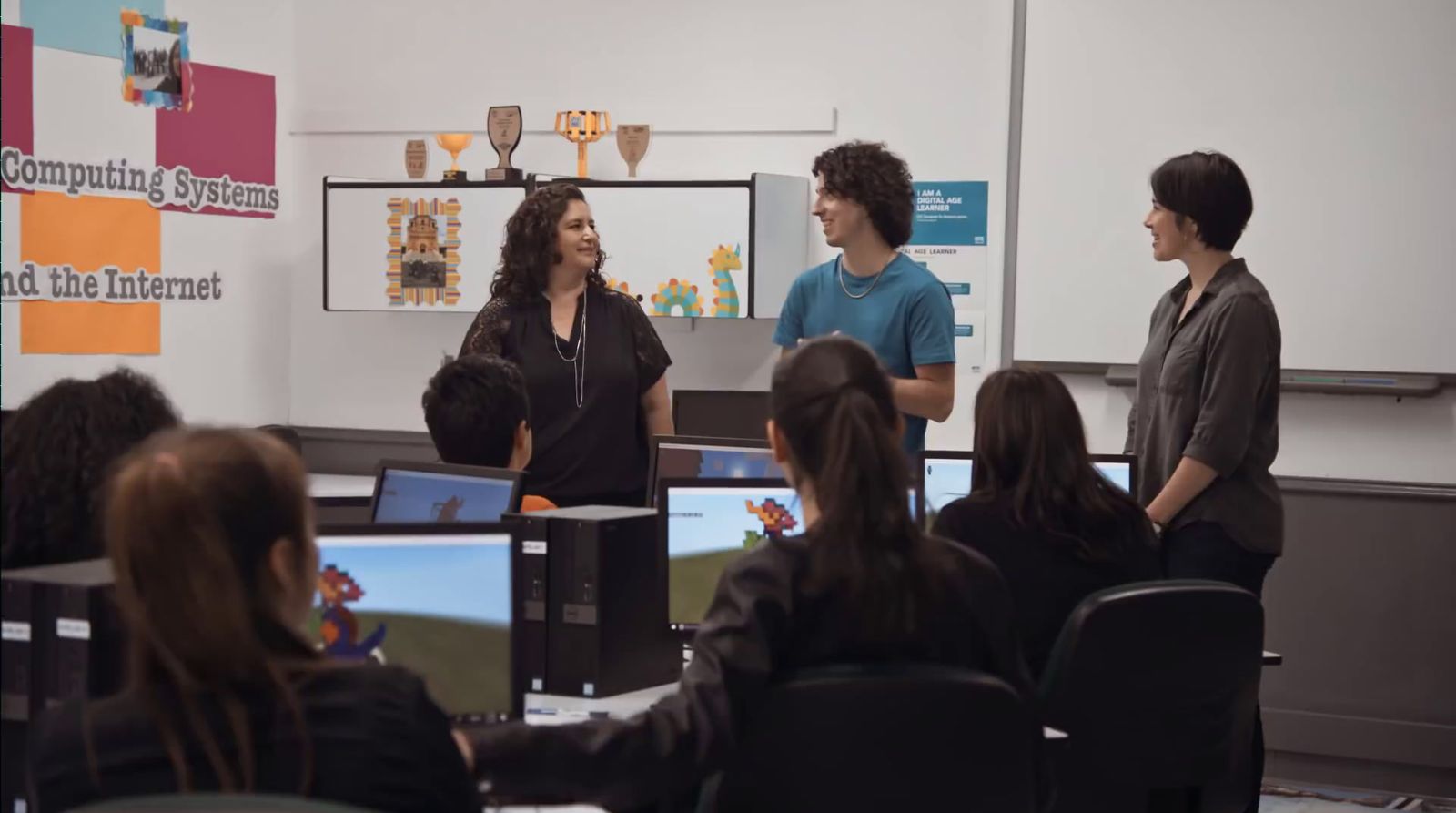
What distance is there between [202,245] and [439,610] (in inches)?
145

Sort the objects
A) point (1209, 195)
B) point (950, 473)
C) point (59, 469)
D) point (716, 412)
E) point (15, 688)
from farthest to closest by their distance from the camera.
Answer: point (716, 412) < point (1209, 195) < point (950, 473) < point (59, 469) < point (15, 688)

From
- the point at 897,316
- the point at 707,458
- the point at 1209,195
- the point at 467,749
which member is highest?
the point at 1209,195

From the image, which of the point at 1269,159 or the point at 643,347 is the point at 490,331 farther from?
the point at 1269,159

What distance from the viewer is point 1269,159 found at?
4.50 metres

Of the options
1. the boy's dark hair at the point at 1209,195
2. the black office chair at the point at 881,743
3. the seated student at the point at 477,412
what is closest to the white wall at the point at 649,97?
the boy's dark hair at the point at 1209,195

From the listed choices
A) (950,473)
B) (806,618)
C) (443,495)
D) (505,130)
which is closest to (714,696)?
(806,618)

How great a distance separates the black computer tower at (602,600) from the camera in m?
2.44

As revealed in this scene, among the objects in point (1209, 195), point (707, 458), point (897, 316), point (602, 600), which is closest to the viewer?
point (602, 600)

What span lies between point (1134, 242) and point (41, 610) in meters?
3.63

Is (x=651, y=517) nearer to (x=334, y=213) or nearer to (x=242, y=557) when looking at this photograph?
(x=242, y=557)

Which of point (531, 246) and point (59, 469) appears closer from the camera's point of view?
point (59, 469)

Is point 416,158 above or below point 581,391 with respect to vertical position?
above

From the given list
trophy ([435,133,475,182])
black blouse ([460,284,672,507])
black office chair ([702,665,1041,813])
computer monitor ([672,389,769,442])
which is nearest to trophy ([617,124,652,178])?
trophy ([435,133,475,182])

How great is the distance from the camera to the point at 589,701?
2.46m
